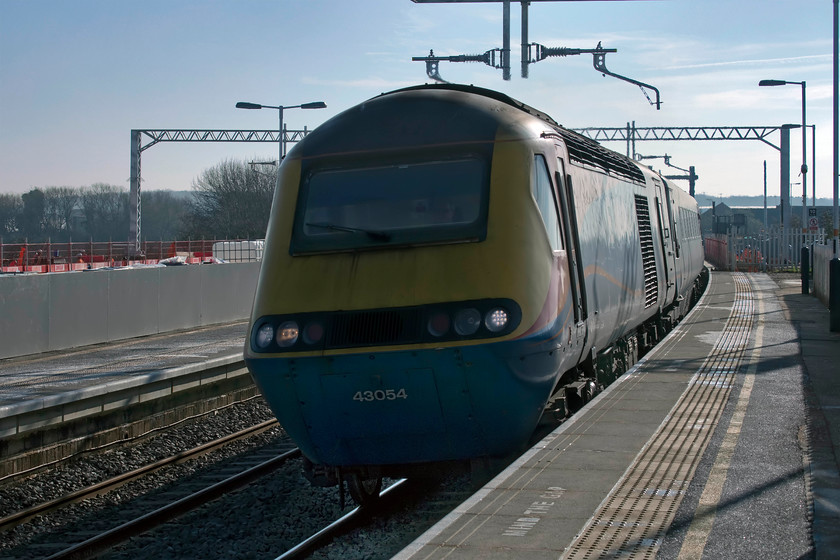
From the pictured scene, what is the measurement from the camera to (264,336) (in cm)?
749

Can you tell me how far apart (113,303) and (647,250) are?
38.9 feet

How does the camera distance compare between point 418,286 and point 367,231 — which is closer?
point 418,286

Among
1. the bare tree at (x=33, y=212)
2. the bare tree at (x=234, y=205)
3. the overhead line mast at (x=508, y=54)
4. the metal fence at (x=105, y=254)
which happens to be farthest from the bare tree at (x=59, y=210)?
the overhead line mast at (x=508, y=54)

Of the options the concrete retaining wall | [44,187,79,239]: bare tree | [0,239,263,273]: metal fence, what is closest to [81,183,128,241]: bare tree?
[44,187,79,239]: bare tree

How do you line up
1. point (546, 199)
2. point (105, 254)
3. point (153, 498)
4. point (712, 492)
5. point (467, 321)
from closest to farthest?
point (712, 492) → point (467, 321) → point (546, 199) → point (153, 498) → point (105, 254)

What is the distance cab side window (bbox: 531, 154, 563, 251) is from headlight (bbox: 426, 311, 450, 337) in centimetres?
127

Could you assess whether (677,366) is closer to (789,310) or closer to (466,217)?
(466,217)

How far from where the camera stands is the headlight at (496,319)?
23.3 ft

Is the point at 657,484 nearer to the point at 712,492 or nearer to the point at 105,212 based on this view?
the point at 712,492

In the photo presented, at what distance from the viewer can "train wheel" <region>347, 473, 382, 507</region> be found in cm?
845

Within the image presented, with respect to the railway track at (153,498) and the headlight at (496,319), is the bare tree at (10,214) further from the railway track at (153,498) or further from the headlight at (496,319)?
the headlight at (496,319)

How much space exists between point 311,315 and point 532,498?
2239mm

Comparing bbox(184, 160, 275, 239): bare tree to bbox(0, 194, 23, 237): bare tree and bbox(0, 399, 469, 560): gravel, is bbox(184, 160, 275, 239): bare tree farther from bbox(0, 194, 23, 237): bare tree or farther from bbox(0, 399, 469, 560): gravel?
bbox(0, 399, 469, 560): gravel

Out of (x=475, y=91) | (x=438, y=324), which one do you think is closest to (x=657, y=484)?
(x=438, y=324)
